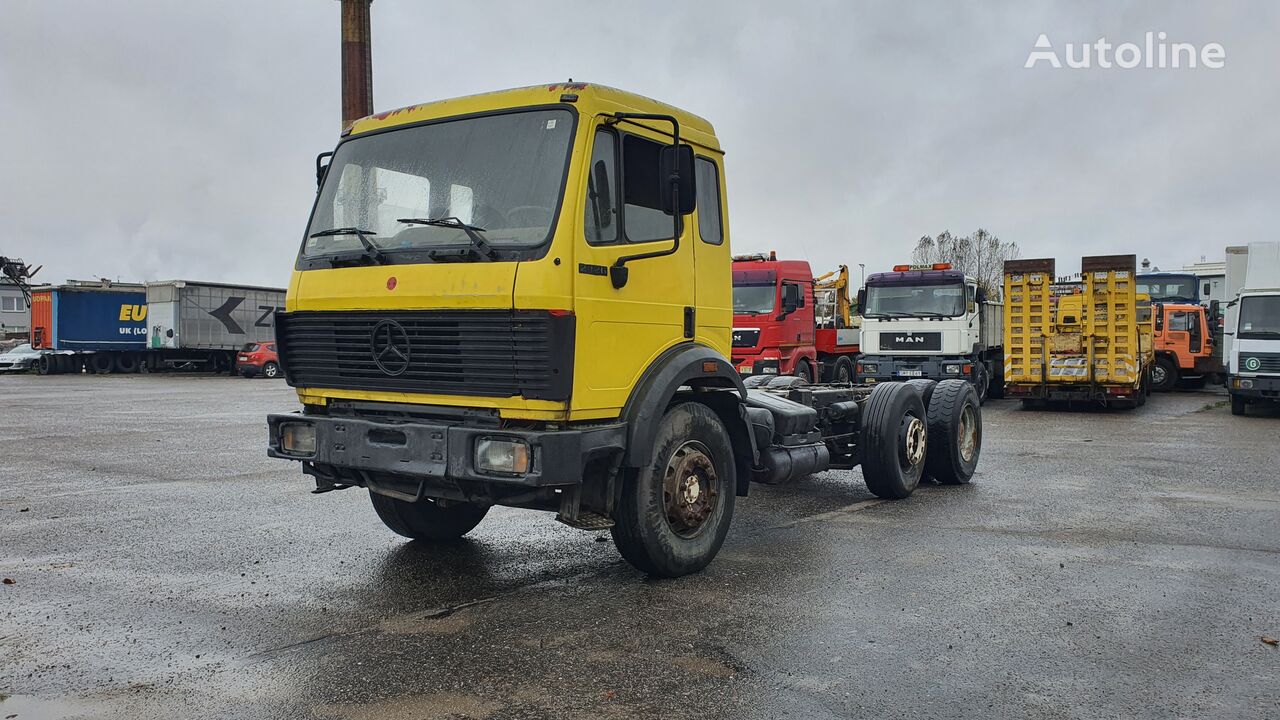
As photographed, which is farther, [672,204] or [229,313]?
[229,313]

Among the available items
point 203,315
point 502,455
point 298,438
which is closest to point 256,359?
point 203,315

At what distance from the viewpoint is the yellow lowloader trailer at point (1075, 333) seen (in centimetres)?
1970

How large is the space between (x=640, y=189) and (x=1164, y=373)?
25.4 meters

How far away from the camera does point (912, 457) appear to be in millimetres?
9430

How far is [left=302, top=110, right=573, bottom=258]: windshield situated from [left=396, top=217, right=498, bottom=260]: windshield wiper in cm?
3

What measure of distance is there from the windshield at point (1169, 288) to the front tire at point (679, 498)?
2825cm

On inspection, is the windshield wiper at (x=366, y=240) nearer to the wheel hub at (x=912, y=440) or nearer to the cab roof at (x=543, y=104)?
the cab roof at (x=543, y=104)

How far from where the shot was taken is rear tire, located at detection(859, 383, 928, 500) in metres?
8.98

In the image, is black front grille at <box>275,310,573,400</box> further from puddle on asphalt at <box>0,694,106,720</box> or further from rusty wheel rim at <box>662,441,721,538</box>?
puddle on asphalt at <box>0,694,106,720</box>

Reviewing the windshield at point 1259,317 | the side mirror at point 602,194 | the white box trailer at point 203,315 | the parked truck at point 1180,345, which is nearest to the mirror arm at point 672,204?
the side mirror at point 602,194

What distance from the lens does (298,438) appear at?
5895 mm

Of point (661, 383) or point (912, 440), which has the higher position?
point (661, 383)

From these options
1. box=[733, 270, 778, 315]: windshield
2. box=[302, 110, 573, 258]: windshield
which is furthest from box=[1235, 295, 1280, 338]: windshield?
box=[302, 110, 573, 258]: windshield

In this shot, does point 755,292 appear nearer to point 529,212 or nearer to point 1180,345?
point 1180,345
